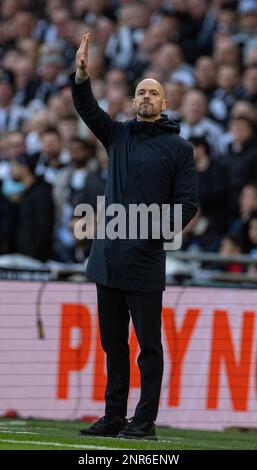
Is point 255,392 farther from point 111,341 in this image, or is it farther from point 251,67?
point 251,67

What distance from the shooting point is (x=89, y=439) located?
27.4 feet

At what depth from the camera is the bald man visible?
27.7ft

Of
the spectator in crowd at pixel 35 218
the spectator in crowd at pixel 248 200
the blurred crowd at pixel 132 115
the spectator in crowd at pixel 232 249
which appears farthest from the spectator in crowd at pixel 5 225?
the spectator in crowd at pixel 248 200

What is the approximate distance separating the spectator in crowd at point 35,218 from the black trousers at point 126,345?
21.5 feet

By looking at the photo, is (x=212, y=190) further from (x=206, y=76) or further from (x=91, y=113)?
(x=91, y=113)

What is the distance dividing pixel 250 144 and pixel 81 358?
4.49 metres

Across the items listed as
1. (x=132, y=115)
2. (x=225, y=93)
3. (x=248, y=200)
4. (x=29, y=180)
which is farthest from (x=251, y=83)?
(x=29, y=180)

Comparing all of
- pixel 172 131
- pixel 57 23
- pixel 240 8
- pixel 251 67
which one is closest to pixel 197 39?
pixel 240 8

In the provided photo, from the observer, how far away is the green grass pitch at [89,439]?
26.0 ft

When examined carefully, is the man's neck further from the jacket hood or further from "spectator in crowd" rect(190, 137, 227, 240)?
the jacket hood

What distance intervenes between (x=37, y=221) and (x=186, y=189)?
697cm

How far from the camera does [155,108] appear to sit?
334 inches
